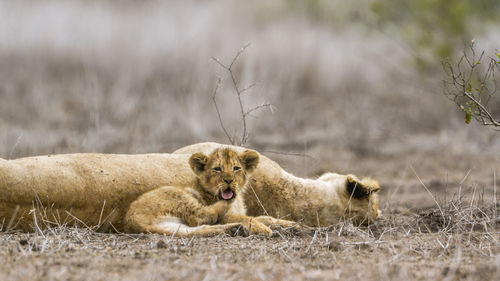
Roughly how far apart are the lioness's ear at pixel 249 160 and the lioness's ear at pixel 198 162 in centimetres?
27

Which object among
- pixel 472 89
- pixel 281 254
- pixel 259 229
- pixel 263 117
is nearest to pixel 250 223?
pixel 259 229

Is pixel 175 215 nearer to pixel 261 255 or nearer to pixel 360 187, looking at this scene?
pixel 261 255

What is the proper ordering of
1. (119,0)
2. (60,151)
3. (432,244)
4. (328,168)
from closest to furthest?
1. (432,244)
2. (60,151)
3. (328,168)
4. (119,0)

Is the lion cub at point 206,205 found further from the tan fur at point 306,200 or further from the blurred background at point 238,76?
the blurred background at point 238,76

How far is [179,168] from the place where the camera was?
17.6 feet

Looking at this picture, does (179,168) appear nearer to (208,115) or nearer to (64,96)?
(208,115)

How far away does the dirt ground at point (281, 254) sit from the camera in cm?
364

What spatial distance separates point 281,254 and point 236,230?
671 mm

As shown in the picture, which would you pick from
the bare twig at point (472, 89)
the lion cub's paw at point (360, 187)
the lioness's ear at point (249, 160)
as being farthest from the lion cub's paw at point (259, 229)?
the bare twig at point (472, 89)

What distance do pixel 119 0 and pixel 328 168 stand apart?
27.3 ft

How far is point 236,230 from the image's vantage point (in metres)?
4.81

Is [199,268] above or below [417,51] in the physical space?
below

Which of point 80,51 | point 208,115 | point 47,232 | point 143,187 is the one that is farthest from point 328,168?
point 80,51

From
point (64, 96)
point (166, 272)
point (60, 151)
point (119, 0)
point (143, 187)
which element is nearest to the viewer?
Result: point (166, 272)
